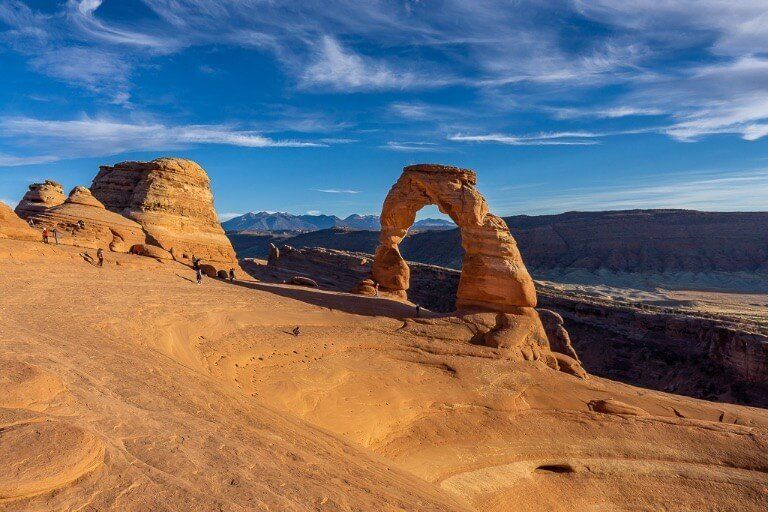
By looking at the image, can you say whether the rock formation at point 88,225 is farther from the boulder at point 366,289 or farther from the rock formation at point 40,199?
the boulder at point 366,289

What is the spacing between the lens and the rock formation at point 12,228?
54.2 feet

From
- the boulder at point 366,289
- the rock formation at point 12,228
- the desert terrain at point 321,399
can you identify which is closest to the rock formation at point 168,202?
the desert terrain at point 321,399

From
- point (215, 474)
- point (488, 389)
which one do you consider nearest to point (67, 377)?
point (215, 474)

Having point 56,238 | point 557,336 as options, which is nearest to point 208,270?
point 56,238

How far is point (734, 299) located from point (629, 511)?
6101 centimetres

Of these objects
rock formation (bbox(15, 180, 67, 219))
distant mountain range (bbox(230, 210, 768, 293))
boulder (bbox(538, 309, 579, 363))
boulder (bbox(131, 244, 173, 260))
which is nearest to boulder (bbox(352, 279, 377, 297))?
boulder (bbox(538, 309, 579, 363))

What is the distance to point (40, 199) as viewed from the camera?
24.6m

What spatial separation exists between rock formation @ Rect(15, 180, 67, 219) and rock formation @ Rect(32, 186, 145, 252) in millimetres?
947

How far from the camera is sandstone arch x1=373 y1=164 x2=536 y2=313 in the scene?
1784cm

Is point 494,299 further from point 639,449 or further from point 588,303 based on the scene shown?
point 588,303

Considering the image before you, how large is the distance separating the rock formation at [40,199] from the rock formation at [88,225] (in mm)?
947

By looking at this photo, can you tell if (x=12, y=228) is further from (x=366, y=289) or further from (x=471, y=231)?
(x=471, y=231)

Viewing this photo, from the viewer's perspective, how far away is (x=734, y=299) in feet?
185

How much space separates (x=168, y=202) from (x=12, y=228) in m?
11.7
